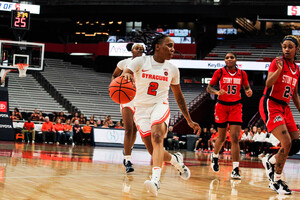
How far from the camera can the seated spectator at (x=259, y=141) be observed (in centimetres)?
2136

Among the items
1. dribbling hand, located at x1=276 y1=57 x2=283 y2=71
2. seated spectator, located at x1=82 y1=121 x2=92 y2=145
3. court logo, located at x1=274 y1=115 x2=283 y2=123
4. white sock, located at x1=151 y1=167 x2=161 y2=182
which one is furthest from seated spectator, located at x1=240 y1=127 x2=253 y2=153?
white sock, located at x1=151 y1=167 x2=161 y2=182

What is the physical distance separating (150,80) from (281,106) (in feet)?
6.77

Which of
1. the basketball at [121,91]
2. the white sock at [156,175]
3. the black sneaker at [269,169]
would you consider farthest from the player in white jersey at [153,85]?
the black sneaker at [269,169]

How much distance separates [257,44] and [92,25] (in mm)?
14740

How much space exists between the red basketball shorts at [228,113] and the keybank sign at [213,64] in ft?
80.0

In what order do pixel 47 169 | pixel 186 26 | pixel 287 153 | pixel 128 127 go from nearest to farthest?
pixel 287 153 < pixel 47 169 < pixel 128 127 < pixel 186 26

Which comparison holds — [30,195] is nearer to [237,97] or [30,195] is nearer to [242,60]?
[237,97]

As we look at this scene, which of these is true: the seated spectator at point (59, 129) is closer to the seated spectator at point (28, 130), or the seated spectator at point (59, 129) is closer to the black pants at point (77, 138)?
the black pants at point (77, 138)

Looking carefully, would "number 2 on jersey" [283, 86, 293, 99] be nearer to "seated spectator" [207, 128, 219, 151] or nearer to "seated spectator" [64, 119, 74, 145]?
"seated spectator" [207, 128, 219, 151]

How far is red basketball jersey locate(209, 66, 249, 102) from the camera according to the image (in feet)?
28.1

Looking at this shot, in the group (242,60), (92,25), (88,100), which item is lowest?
(88,100)

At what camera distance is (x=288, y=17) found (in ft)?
121

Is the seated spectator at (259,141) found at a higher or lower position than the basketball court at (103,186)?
lower

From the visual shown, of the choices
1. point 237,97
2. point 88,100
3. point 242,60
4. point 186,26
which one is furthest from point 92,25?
point 237,97
